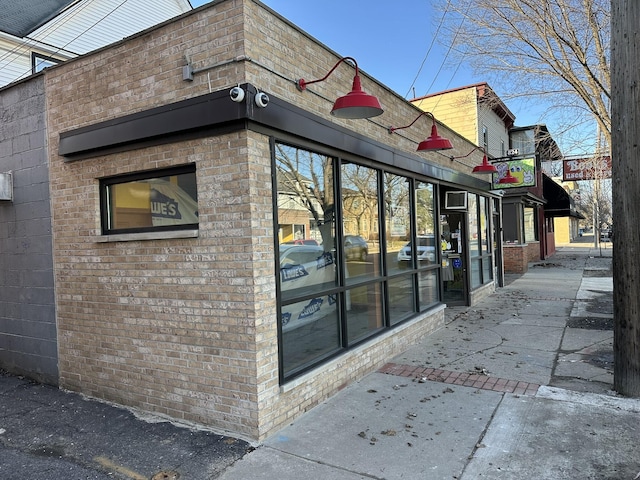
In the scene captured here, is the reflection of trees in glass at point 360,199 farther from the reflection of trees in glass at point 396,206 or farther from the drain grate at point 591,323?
the drain grate at point 591,323

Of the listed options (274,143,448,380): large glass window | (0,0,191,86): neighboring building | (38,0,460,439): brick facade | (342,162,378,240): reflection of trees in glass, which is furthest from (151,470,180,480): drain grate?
(0,0,191,86): neighboring building

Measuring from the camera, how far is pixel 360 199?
5.92m

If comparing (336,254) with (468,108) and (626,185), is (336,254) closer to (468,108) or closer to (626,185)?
(626,185)

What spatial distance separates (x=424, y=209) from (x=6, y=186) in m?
6.27

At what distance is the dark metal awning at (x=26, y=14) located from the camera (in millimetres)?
11117

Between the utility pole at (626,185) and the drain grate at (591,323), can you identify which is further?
the drain grate at (591,323)

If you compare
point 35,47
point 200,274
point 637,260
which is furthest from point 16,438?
point 35,47

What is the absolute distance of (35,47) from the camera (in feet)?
37.3

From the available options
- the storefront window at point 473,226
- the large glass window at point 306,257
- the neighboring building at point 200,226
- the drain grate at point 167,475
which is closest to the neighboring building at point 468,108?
the storefront window at point 473,226

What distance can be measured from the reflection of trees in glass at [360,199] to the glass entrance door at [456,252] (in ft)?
14.8

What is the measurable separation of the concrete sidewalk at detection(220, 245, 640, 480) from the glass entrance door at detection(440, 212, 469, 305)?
3.13m

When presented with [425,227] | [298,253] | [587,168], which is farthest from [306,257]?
[587,168]

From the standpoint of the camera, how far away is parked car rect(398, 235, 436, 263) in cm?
720

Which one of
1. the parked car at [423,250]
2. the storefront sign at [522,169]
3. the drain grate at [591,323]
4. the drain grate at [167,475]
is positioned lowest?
the drain grate at [591,323]
